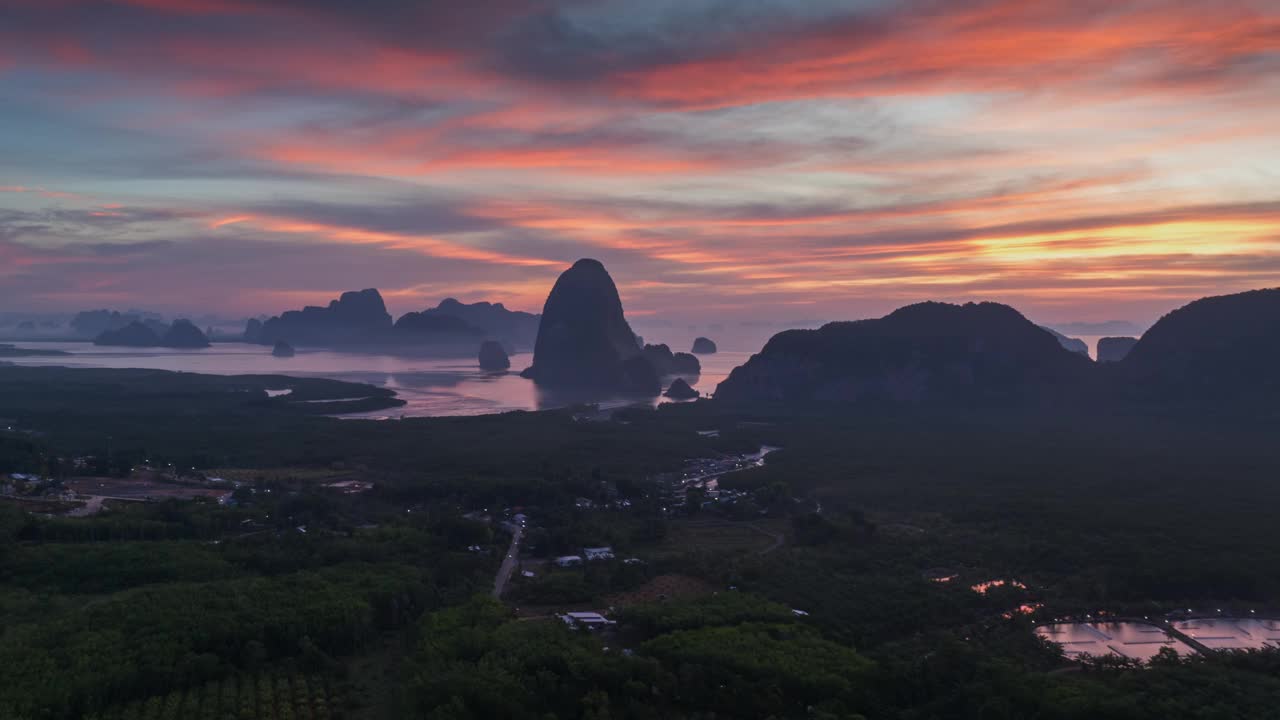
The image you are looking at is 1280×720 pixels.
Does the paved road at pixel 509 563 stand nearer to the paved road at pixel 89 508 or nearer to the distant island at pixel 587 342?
the paved road at pixel 89 508

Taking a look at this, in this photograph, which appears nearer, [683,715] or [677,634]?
[683,715]

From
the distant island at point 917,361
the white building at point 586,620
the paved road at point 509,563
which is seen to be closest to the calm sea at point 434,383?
the distant island at point 917,361

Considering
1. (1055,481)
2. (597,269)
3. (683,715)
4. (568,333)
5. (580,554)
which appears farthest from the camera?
(597,269)

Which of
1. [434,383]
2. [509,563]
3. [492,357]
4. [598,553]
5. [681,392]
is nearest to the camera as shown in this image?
[509,563]

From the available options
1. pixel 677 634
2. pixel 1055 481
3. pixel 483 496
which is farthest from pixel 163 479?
pixel 1055 481

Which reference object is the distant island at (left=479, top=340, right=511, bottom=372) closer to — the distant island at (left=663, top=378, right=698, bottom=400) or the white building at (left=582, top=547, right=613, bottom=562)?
the distant island at (left=663, top=378, right=698, bottom=400)

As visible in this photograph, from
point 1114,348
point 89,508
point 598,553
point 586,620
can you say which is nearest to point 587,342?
point 1114,348

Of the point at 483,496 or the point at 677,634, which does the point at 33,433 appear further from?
the point at 677,634

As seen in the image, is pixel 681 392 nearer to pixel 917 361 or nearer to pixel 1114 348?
pixel 917 361
